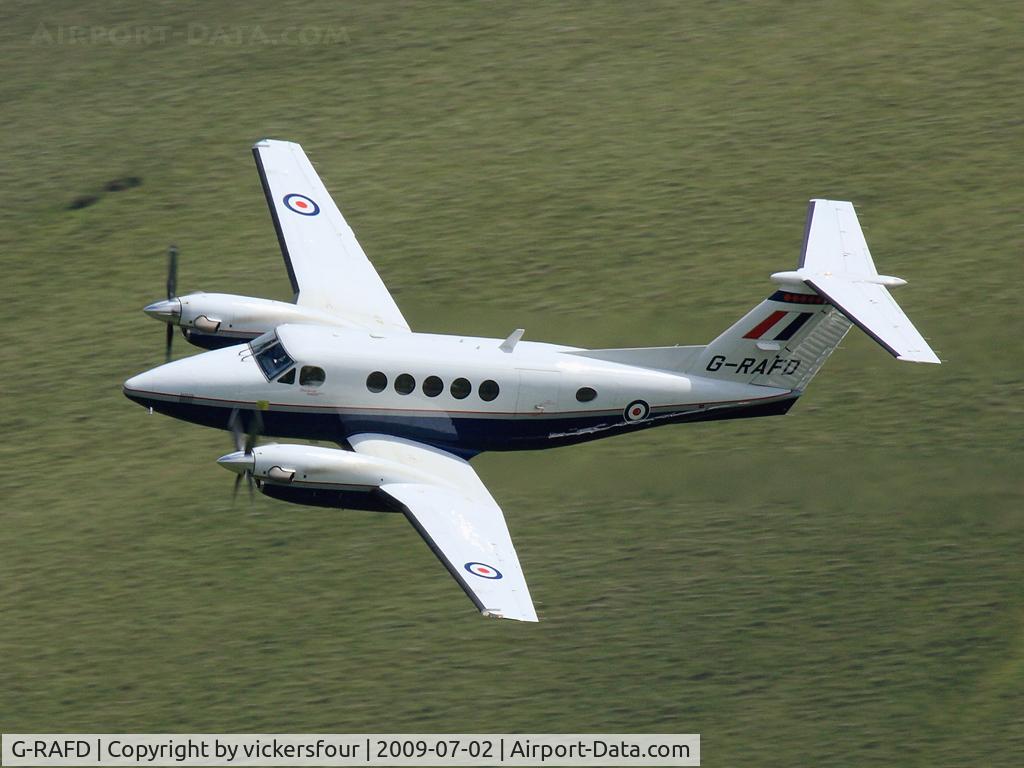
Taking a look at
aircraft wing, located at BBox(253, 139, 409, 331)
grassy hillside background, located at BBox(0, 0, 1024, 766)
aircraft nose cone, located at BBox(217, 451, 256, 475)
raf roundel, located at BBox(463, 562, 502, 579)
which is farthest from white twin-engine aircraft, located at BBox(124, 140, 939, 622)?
grassy hillside background, located at BBox(0, 0, 1024, 766)

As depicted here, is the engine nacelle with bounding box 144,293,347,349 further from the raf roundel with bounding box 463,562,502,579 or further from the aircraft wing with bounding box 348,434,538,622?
the raf roundel with bounding box 463,562,502,579

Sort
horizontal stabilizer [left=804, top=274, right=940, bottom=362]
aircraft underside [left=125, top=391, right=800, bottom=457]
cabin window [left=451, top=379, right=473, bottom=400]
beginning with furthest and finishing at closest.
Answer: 1. aircraft underside [left=125, top=391, right=800, bottom=457]
2. cabin window [left=451, top=379, right=473, bottom=400]
3. horizontal stabilizer [left=804, top=274, right=940, bottom=362]

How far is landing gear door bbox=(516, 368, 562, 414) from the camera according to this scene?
1150 inches

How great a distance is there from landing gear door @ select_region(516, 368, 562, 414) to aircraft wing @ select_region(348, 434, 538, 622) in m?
1.77

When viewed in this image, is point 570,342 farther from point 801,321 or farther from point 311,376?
point 311,376

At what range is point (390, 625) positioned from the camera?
31859 mm

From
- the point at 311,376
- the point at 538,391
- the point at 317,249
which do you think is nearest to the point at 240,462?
the point at 311,376

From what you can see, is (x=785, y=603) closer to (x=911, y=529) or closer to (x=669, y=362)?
(x=911, y=529)

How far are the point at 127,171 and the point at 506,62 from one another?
14.3 metres

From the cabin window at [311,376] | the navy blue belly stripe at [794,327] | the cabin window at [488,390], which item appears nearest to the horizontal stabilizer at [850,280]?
the navy blue belly stripe at [794,327]

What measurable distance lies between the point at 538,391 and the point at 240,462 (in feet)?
21.5

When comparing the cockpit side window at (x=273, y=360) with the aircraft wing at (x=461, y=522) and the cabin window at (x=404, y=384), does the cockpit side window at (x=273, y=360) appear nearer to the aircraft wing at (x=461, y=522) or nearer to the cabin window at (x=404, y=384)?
the aircraft wing at (x=461, y=522)

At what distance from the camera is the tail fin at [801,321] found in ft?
95.9

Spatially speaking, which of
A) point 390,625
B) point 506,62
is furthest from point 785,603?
point 506,62
